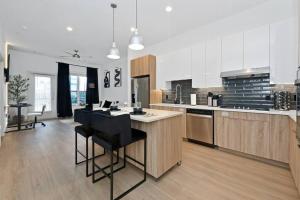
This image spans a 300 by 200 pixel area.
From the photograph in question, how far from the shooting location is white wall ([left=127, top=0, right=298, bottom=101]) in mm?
2627

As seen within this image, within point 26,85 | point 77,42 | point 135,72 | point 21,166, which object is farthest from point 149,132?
point 26,85

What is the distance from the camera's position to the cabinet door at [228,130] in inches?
107

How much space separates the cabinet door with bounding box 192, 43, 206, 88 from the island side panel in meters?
1.61

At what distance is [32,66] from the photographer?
6.18 meters

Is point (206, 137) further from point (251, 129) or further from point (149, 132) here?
point (149, 132)

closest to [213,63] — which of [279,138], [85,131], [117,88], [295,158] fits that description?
[279,138]

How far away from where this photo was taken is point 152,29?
397cm

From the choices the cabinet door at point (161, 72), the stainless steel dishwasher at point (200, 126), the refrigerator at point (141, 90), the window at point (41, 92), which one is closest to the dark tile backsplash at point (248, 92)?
the stainless steel dishwasher at point (200, 126)

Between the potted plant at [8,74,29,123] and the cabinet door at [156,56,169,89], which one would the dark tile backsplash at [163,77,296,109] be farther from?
the potted plant at [8,74,29,123]

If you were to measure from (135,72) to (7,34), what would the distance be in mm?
4024

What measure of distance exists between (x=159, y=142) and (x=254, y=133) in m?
1.79

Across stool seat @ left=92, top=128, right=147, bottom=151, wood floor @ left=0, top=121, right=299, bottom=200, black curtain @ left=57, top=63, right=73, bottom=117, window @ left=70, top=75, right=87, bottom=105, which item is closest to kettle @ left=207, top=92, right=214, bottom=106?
wood floor @ left=0, top=121, right=299, bottom=200

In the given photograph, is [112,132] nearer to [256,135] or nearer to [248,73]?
[256,135]

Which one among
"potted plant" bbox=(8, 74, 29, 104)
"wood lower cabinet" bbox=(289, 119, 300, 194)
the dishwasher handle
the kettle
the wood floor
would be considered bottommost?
the wood floor
